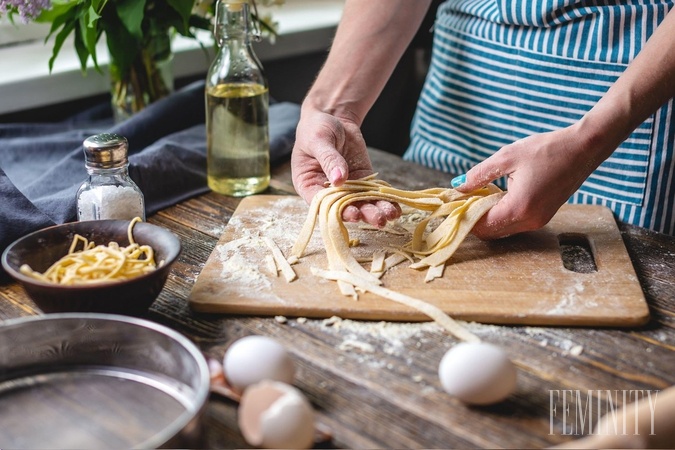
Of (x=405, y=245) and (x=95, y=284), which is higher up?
(x=95, y=284)

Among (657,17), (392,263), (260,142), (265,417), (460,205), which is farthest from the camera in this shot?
(260,142)

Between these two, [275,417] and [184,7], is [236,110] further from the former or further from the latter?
[275,417]

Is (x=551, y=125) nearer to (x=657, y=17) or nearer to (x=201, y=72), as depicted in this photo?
(x=657, y=17)

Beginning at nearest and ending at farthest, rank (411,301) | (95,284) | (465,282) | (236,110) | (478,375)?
1. (478,375)
2. (95,284)
3. (411,301)
4. (465,282)
5. (236,110)

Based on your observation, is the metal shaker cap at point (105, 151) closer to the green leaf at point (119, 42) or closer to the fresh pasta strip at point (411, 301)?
the fresh pasta strip at point (411, 301)

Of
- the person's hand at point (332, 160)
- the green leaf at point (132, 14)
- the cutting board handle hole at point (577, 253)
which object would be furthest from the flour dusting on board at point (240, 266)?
the green leaf at point (132, 14)

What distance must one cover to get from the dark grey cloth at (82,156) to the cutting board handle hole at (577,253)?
829mm

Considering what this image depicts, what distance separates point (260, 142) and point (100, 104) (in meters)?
1.06

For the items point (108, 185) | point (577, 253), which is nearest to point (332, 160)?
point (108, 185)

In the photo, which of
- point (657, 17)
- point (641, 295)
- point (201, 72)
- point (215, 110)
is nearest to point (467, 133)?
point (657, 17)

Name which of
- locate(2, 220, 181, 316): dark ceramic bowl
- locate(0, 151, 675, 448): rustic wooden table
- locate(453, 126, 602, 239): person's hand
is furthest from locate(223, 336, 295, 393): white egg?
locate(453, 126, 602, 239): person's hand

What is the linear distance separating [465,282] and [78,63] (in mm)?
1722

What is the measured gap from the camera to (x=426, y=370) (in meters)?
1.14

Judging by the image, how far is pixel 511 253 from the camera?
1530 millimetres
